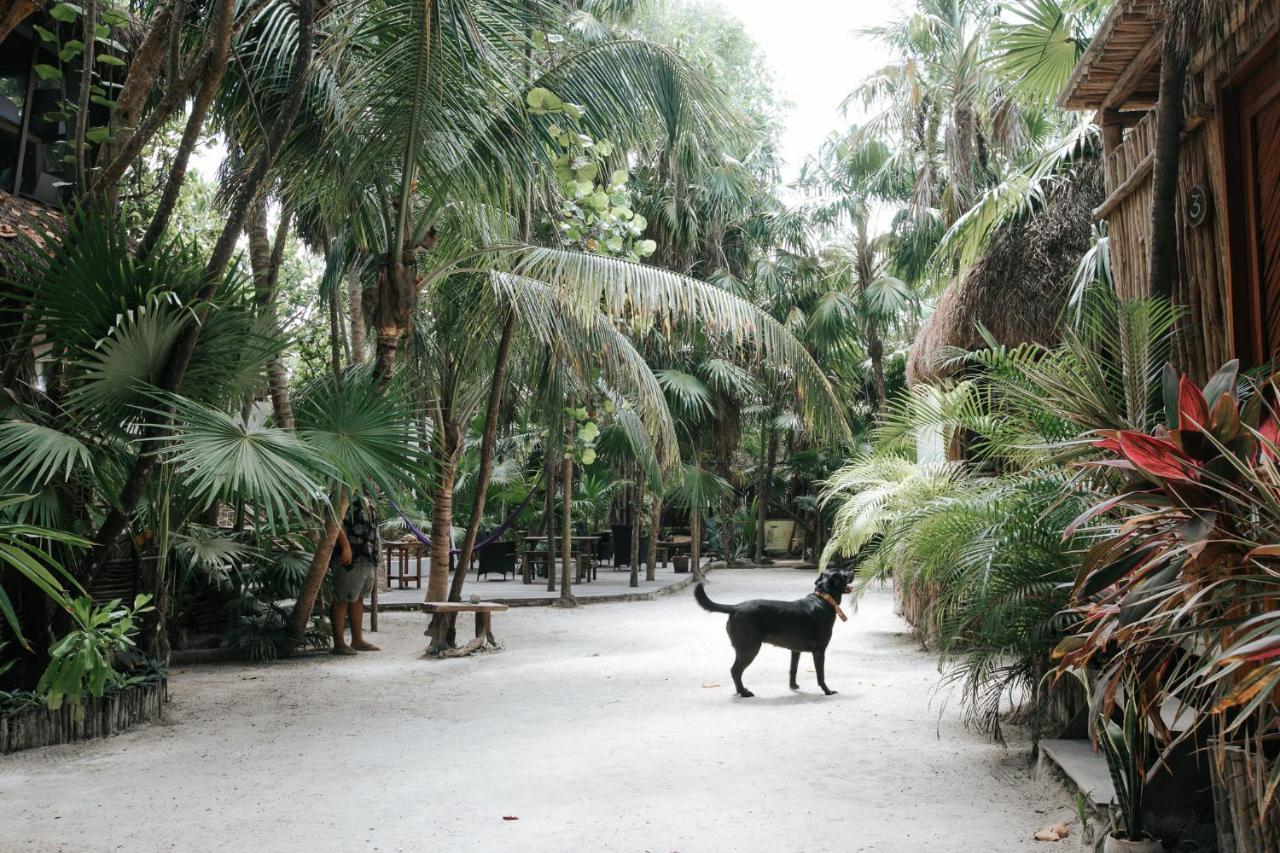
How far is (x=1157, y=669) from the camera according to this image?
276cm

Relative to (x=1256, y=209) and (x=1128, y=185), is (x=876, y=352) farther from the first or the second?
(x=1256, y=209)

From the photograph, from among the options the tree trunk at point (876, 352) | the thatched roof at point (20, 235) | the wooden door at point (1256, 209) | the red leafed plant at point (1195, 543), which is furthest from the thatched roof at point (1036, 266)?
the tree trunk at point (876, 352)

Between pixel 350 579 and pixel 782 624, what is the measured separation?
4334 millimetres

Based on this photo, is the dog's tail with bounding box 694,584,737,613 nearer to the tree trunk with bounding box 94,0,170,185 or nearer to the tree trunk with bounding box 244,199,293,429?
the tree trunk with bounding box 244,199,293,429

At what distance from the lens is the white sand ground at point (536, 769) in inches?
165

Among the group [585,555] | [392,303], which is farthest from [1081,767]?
[585,555]

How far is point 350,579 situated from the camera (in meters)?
9.49

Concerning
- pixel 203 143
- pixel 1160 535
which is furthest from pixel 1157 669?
pixel 203 143

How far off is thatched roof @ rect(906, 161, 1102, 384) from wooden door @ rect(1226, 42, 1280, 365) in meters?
3.34

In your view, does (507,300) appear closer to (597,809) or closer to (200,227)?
(597,809)

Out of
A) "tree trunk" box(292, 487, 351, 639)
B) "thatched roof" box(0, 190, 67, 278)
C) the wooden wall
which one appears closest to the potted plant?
the wooden wall

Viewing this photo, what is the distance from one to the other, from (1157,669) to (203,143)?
986 cm

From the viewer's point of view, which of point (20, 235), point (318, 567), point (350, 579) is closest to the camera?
point (20, 235)

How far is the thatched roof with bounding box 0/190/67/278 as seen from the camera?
17.7 ft
